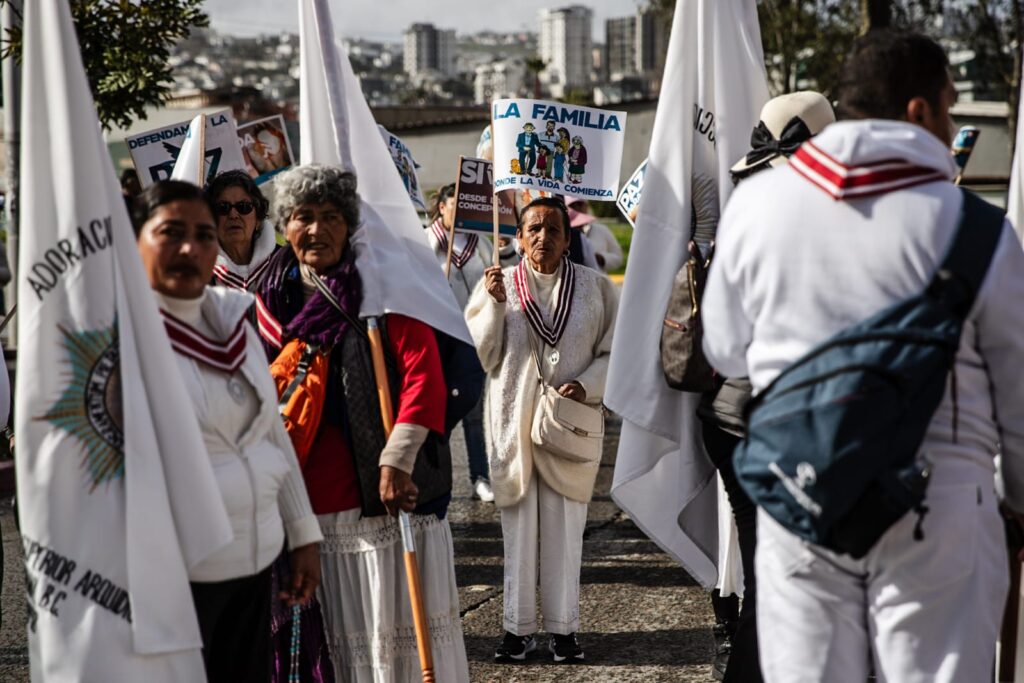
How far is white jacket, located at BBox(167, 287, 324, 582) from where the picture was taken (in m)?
3.43

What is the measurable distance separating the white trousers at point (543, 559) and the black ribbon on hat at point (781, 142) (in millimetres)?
1981

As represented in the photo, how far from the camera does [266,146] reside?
673cm

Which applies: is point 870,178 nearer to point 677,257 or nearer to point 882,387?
point 882,387

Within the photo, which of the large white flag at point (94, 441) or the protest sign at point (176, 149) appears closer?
the large white flag at point (94, 441)

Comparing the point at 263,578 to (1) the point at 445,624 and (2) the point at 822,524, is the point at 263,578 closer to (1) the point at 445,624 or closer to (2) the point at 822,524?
(1) the point at 445,624

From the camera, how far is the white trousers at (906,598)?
2.91 m

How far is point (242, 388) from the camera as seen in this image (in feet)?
11.6

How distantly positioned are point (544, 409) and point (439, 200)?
3493 mm

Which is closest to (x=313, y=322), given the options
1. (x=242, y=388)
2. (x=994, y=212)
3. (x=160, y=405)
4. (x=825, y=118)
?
(x=242, y=388)

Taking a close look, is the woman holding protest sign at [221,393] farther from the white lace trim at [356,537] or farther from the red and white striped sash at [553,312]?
the red and white striped sash at [553,312]

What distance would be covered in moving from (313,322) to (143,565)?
1170 millimetres

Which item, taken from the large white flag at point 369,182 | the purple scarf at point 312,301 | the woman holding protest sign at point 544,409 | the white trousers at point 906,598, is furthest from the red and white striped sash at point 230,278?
the white trousers at point 906,598

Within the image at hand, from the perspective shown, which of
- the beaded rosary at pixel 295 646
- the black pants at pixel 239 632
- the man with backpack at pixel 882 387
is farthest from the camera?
the beaded rosary at pixel 295 646

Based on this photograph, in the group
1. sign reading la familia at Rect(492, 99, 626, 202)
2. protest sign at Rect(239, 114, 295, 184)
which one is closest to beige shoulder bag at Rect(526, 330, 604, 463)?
sign reading la familia at Rect(492, 99, 626, 202)
